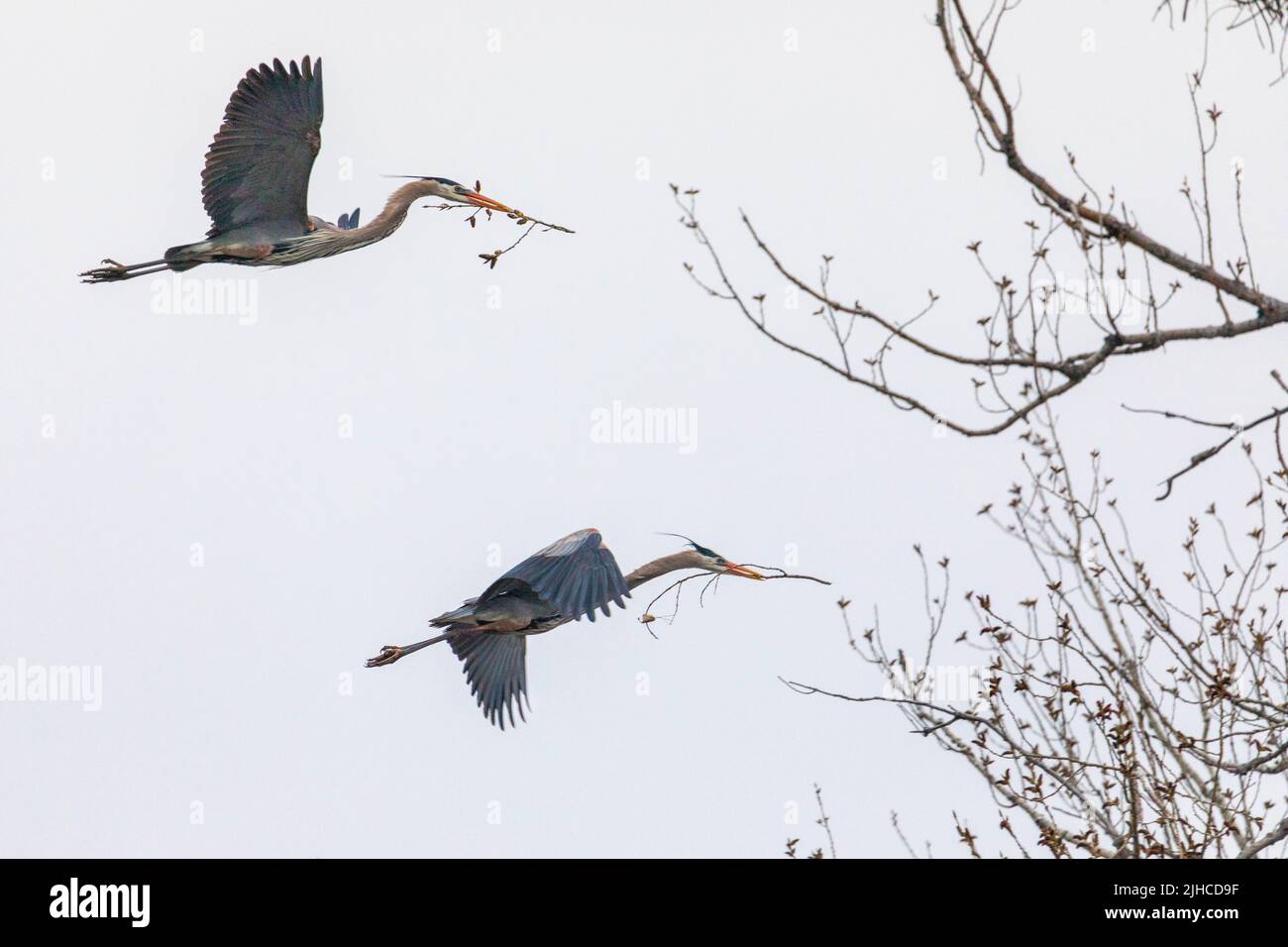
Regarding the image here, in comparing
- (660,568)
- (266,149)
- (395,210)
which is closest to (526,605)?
(660,568)

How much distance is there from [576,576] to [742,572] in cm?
162

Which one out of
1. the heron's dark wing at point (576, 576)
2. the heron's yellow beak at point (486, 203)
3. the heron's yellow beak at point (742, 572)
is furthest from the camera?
the heron's yellow beak at point (742, 572)

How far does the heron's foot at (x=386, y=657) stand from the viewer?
13.7m

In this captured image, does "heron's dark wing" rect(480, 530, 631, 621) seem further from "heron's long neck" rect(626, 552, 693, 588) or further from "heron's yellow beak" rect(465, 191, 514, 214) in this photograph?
"heron's yellow beak" rect(465, 191, 514, 214)

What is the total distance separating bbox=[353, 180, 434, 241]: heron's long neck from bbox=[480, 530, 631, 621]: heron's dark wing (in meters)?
2.36

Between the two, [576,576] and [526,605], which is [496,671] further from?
[576,576]

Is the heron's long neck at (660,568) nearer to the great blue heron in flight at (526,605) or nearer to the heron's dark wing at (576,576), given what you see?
the great blue heron in flight at (526,605)

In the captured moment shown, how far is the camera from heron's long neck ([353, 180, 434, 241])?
12.4 meters

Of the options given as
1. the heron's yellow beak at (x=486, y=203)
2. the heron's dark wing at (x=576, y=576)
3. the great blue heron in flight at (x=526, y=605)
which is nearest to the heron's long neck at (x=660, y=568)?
the great blue heron in flight at (x=526, y=605)

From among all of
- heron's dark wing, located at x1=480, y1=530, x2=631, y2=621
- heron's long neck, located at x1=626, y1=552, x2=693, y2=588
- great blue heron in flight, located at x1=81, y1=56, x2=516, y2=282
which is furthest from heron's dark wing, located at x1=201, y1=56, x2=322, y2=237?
heron's long neck, located at x1=626, y1=552, x2=693, y2=588
